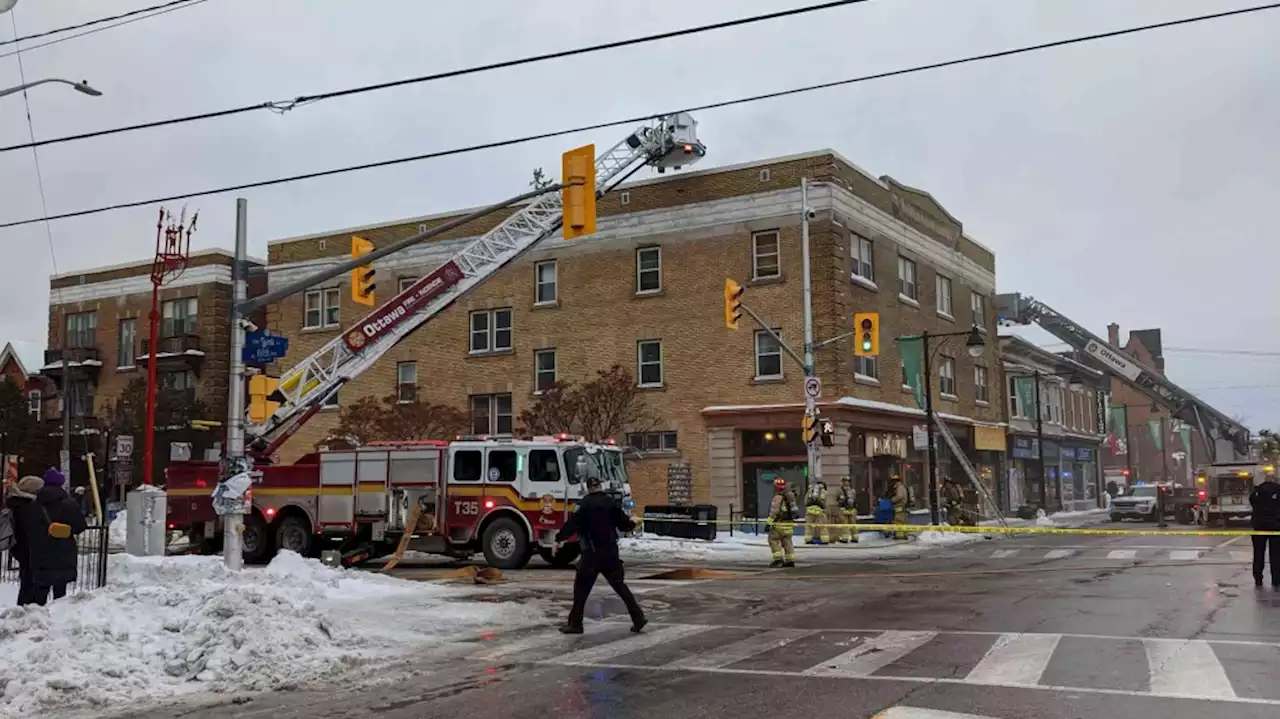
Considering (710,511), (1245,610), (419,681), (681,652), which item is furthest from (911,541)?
(419,681)

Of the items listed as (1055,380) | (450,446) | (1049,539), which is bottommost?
(1049,539)

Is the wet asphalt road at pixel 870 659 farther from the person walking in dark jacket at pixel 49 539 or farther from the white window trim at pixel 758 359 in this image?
the white window trim at pixel 758 359

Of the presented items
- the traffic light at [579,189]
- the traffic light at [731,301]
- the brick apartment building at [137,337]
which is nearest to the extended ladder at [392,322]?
the traffic light at [731,301]

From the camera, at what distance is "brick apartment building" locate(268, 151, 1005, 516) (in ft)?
104

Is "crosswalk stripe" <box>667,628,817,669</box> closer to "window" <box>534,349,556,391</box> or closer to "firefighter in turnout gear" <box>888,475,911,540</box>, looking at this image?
"firefighter in turnout gear" <box>888,475,911,540</box>

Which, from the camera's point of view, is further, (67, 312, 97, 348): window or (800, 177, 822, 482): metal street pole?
(67, 312, 97, 348): window

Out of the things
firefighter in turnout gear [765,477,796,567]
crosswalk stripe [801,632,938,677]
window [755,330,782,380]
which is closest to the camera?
crosswalk stripe [801,632,938,677]

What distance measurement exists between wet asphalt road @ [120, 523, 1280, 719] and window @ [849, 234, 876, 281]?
18297 mm

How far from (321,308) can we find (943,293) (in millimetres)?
22781

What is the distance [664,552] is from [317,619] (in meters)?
14.1

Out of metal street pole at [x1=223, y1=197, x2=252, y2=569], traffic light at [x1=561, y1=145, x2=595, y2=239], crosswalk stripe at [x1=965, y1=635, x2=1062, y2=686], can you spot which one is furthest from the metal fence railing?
crosswalk stripe at [x1=965, y1=635, x2=1062, y2=686]

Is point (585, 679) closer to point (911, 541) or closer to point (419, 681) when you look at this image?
point (419, 681)

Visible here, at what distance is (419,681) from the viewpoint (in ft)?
28.6

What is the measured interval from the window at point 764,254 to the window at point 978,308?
1311cm
